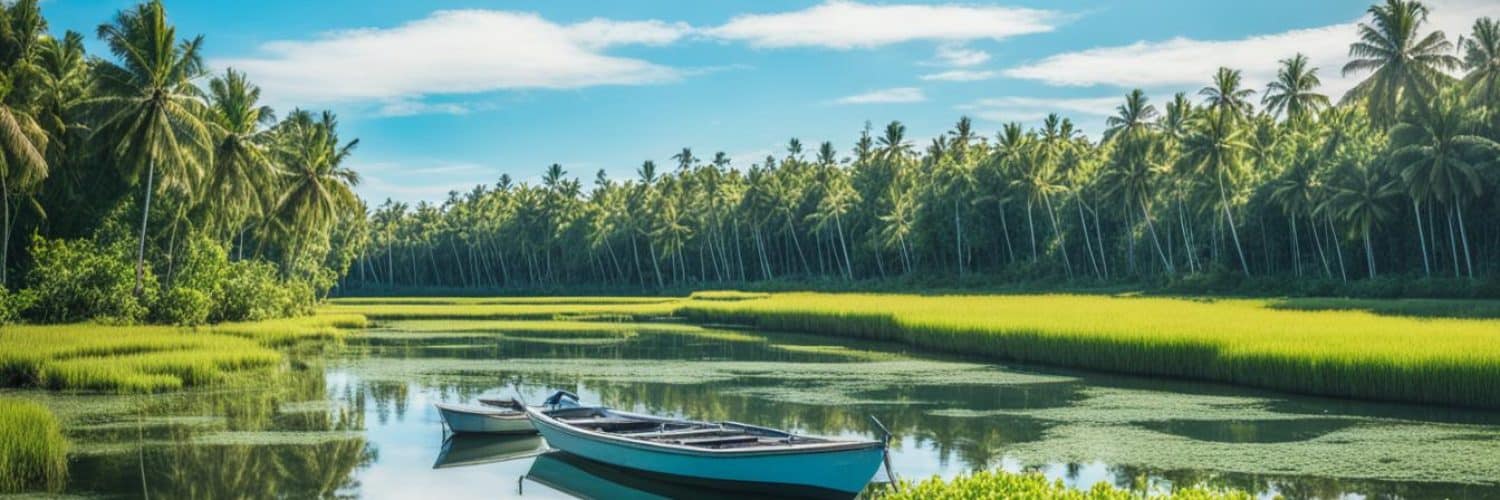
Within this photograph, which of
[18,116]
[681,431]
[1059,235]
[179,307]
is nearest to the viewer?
[681,431]

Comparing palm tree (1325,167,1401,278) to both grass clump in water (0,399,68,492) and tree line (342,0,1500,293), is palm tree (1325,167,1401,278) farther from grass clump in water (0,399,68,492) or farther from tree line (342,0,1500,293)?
grass clump in water (0,399,68,492)

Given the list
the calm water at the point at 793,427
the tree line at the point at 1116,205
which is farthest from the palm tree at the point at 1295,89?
the calm water at the point at 793,427

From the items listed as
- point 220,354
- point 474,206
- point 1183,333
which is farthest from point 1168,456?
point 474,206

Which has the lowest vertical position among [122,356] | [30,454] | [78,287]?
[30,454]

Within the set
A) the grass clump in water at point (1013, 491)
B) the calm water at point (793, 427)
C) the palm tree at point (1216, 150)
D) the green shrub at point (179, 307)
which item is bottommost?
the calm water at point (793, 427)

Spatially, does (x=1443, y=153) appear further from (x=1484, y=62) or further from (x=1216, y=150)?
(x=1216, y=150)

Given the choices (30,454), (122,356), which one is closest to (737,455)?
(30,454)

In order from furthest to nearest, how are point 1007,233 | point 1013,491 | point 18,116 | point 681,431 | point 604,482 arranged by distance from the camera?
point 1007,233
point 18,116
point 681,431
point 604,482
point 1013,491

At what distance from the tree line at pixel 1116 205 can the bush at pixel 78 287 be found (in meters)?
56.4

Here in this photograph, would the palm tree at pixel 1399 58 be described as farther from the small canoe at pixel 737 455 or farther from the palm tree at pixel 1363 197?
the small canoe at pixel 737 455

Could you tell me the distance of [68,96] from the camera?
47312 mm

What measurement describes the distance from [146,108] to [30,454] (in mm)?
29819

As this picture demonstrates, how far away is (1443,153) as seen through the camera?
55.6 metres

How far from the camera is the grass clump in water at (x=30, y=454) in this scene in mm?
16844
